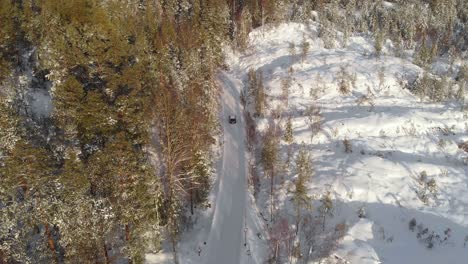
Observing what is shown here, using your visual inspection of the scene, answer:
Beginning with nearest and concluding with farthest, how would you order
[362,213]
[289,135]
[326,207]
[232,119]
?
1. [362,213]
2. [326,207]
3. [289,135]
4. [232,119]

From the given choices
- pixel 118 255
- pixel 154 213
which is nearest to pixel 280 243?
pixel 154 213

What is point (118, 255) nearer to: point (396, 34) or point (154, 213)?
point (154, 213)

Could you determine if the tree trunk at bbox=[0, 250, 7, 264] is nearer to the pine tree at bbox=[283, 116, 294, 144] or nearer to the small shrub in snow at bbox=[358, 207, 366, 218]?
the small shrub in snow at bbox=[358, 207, 366, 218]

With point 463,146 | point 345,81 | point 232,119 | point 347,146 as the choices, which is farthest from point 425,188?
point 232,119

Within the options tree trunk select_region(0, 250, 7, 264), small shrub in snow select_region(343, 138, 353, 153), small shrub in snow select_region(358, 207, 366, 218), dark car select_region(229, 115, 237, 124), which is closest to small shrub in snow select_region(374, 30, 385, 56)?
dark car select_region(229, 115, 237, 124)

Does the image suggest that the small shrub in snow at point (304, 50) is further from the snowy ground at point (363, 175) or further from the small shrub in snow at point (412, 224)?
the small shrub in snow at point (412, 224)

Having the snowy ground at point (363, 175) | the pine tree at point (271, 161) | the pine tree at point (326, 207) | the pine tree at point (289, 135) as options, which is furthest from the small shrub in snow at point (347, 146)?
the pine tree at point (326, 207)

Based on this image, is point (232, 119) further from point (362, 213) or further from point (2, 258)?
point (2, 258)
